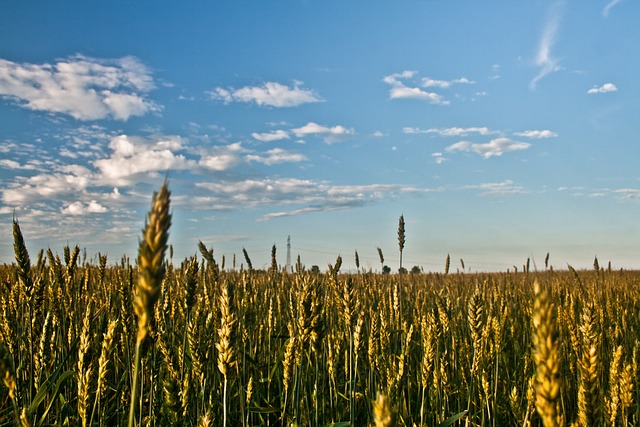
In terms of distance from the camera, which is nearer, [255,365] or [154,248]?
[154,248]

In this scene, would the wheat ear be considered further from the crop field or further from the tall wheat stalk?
the tall wheat stalk

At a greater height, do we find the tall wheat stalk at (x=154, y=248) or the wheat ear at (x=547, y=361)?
the tall wheat stalk at (x=154, y=248)

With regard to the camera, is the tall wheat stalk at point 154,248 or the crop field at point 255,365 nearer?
the tall wheat stalk at point 154,248

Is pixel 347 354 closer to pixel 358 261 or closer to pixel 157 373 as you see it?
Result: pixel 157 373

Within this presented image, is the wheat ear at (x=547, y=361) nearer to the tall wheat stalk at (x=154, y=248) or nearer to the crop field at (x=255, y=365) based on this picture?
the crop field at (x=255, y=365)

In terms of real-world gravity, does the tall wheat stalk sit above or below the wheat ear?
above

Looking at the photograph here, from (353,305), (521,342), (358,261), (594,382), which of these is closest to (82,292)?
(353,305)

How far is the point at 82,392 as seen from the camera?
2.10 meters

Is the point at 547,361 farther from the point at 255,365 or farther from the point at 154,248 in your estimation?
the point at 255,365

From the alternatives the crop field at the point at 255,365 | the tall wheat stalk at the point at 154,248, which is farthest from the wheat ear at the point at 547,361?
the tall wheat stalk at the point at 154,248

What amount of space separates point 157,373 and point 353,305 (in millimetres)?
1866

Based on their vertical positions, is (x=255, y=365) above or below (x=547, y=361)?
below

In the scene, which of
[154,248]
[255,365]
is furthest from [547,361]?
[255,365]

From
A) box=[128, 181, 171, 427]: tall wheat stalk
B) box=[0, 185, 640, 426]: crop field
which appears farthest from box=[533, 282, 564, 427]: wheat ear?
box=[128, 181, 171, 427]: tall wheat stalk
